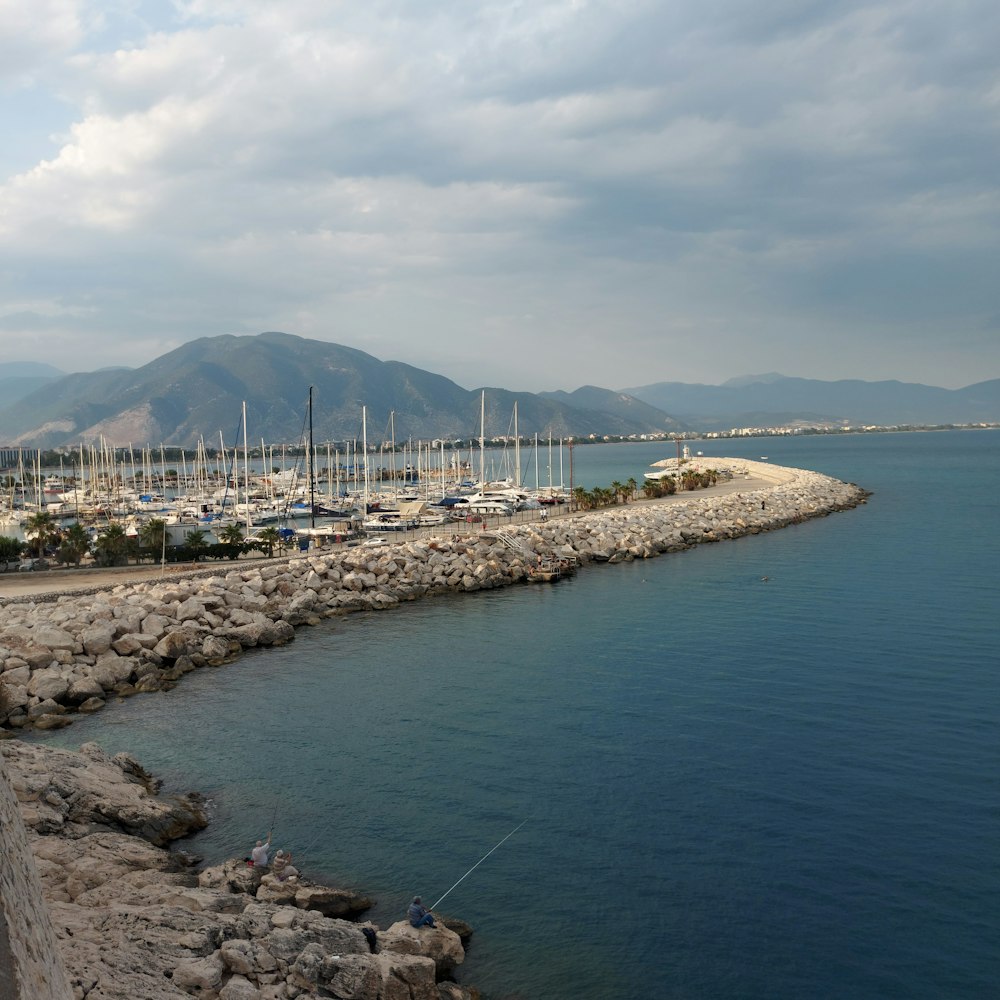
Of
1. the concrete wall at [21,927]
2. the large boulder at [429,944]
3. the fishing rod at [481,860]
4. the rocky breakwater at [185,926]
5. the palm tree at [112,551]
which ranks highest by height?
the concrete wall at [21,927]

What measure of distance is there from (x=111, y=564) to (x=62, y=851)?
104 ft

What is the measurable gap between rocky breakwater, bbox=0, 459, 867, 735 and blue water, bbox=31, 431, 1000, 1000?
5.25 ft

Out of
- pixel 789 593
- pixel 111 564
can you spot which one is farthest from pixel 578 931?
pixel 111 564

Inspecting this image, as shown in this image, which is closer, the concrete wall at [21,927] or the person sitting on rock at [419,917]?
the concrete wall at [21,927]

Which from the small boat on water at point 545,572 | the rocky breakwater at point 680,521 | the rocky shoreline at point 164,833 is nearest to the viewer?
the rocky shoreline at point 164,833

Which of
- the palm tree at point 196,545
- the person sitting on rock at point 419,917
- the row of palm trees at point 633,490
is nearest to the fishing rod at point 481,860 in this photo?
the person sitting on rock at point 419,917

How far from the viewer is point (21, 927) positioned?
6438mm

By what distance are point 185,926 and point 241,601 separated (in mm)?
23272

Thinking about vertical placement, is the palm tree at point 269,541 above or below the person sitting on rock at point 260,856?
above

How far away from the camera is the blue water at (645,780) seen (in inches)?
496

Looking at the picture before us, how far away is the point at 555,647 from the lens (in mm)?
30469

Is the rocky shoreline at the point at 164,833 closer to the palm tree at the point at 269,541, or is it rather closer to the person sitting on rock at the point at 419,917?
the person sitting on rock at the point at 419,917

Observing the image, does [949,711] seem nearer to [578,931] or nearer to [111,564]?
[578,931]

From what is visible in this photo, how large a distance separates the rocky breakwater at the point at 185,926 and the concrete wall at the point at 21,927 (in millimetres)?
262
